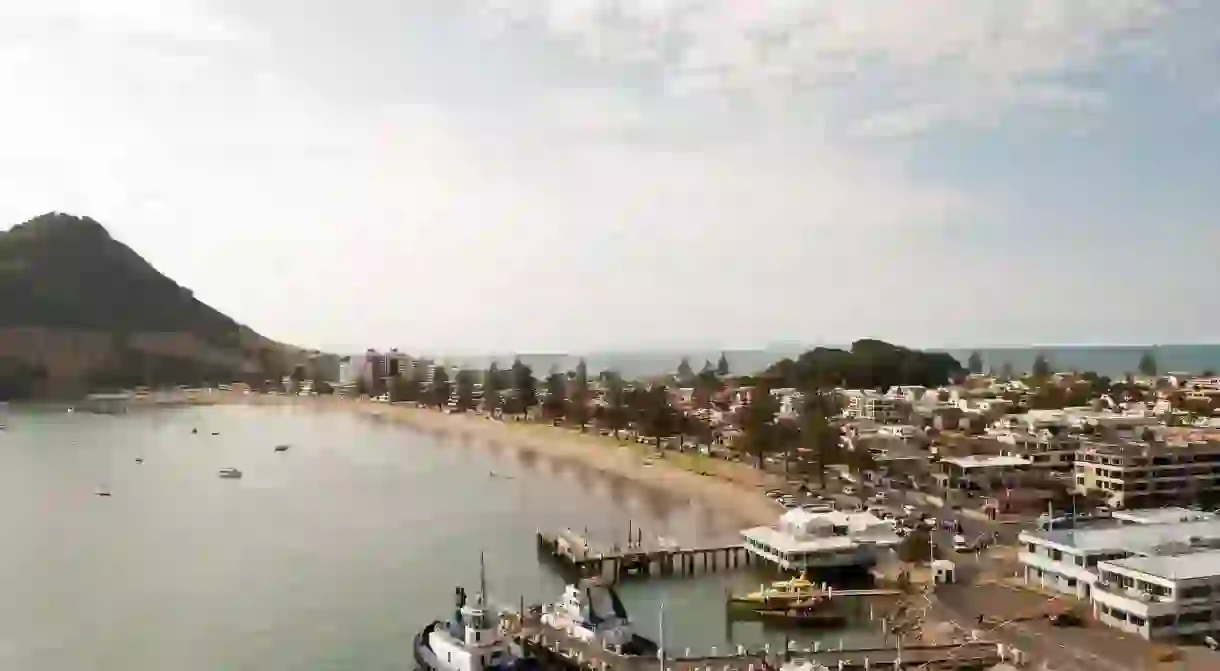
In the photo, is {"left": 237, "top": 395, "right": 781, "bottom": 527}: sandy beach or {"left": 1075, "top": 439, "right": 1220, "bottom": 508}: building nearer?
{"left": 1075, "top": 439, "right": 1220, "bottom": 508}: building

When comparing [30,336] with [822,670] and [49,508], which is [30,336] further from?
[822,670]

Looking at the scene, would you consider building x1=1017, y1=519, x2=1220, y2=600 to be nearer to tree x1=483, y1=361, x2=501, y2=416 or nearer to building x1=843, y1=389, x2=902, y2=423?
building x1=843, y1=389, x2=902, y2=423

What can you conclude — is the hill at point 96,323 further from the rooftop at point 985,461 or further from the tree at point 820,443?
the rooftop at point 985,461

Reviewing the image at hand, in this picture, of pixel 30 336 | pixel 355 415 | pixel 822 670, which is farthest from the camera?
pixel 30 336

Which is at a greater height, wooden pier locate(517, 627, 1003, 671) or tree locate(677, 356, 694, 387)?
tree locate(677, 356, 694, 387)

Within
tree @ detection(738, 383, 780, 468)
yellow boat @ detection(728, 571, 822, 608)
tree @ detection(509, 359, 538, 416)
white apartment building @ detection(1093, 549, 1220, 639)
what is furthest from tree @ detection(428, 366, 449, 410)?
white apartment building @ detection(1093, 549, 1220, 639)

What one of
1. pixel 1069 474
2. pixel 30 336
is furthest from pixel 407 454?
pixel 30 336

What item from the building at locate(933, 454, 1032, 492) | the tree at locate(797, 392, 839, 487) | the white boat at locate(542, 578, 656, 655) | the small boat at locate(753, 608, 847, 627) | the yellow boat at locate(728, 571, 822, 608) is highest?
the tree at locate(797, 392, 839, 487)
